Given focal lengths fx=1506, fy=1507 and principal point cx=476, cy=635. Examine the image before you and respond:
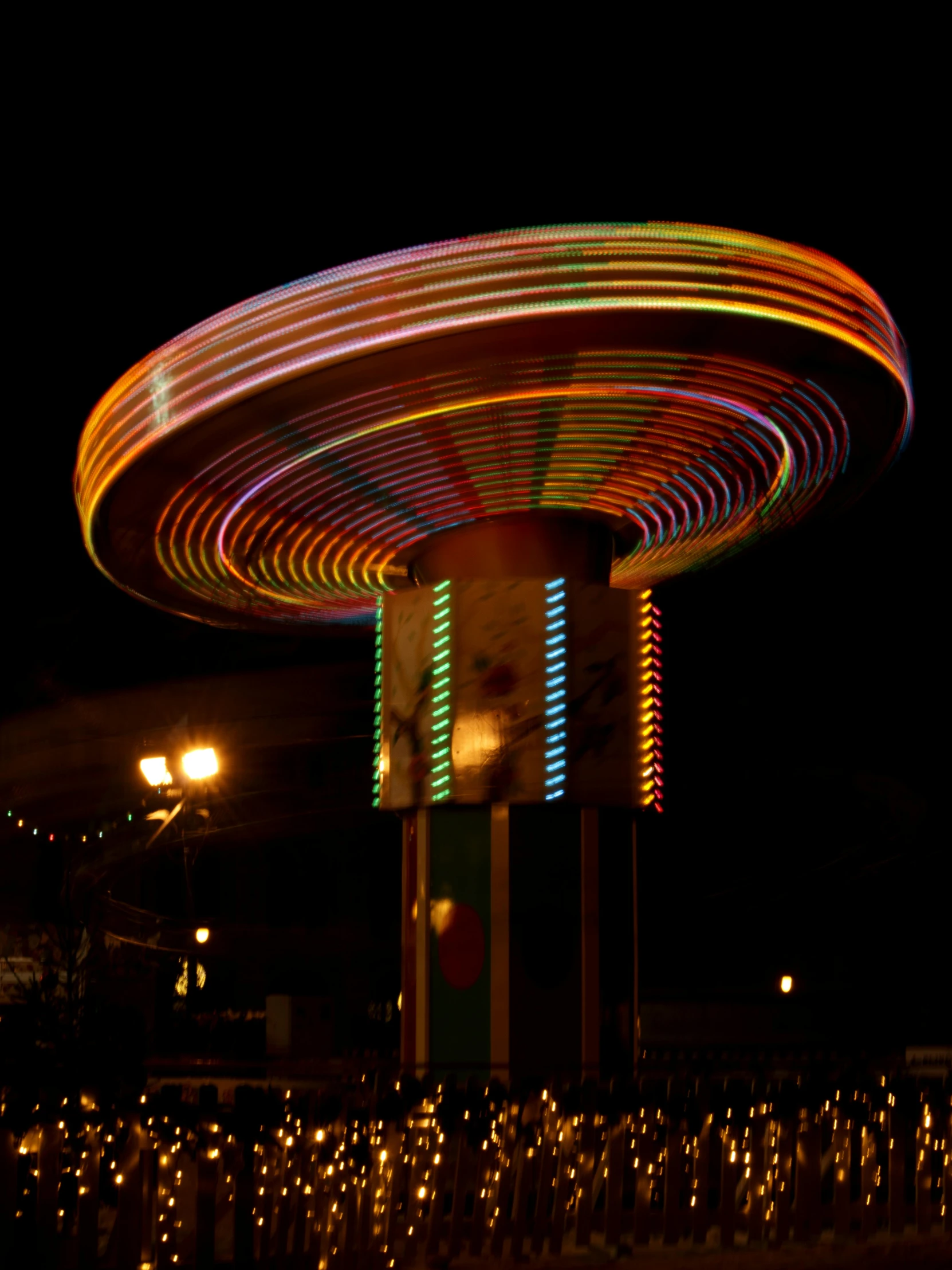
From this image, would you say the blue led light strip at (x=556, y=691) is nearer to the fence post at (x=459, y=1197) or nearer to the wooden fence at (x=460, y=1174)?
the wooden fence at (x=460, y=1174)

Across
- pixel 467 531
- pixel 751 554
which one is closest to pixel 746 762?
pixel 751 554

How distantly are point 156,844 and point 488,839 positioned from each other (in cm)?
1530

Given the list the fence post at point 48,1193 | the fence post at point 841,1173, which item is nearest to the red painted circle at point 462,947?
the fence post at point 841,1173

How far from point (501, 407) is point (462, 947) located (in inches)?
203

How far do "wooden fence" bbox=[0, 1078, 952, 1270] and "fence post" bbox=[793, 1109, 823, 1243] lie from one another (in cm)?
1

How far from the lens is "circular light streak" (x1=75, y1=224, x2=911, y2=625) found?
11.0m

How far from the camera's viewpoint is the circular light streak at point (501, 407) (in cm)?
1102

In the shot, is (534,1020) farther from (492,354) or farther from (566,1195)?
(492,354)

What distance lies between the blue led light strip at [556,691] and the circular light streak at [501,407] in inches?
43.0

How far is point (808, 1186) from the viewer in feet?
33.3

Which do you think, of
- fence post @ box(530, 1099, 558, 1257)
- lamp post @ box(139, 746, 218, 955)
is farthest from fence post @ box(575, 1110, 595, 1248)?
lamp post @ box(139, 746, 218, 955)

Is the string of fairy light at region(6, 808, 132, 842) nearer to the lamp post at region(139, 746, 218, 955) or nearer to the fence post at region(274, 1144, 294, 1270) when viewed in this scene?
the lamp post at region(139, 746, 218, 955)

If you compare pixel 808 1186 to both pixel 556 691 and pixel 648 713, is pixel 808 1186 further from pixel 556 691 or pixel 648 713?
pixel 648 713

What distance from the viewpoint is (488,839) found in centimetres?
1430
